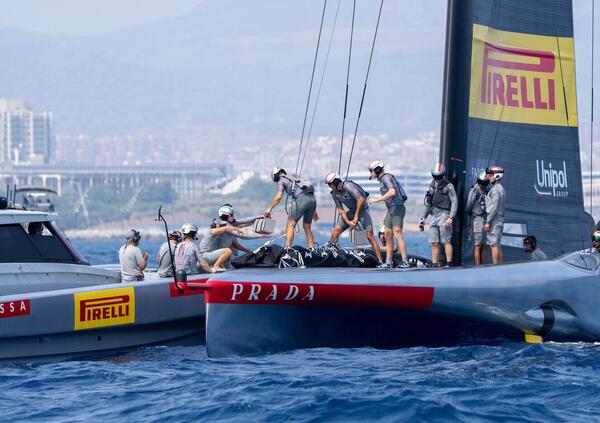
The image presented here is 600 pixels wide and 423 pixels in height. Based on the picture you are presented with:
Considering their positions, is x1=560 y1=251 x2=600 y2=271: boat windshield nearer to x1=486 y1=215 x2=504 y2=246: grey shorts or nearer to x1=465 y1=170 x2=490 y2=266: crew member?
x1=486 y1=215 x2=504 y2=246: grey shorts

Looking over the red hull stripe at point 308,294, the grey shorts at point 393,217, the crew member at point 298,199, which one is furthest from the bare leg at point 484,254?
the crew member at point 298,199

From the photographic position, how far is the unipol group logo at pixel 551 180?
17719 millimetres

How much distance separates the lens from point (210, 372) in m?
14.3

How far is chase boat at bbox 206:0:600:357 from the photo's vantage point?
1492 cm

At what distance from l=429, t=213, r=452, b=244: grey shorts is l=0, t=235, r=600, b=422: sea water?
154cm

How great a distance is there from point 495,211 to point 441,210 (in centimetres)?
66

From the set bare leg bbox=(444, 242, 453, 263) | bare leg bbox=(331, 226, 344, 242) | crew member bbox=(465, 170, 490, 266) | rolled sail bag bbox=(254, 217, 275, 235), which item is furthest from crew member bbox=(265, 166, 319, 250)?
crew member bbox=(465, 170, 490, 266)

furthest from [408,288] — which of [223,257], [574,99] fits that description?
[574,99]

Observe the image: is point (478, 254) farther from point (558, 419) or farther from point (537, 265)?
point (558, 419)

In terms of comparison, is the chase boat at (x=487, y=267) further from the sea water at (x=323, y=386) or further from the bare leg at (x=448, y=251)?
the bare leg at (x=448, y=251)

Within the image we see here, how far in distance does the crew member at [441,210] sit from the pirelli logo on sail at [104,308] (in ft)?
12.2

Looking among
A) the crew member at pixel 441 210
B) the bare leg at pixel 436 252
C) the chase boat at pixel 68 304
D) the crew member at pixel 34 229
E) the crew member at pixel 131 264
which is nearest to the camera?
the chase boat at pixel 68 304

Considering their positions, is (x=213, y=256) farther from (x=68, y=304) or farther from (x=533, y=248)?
(x=533, y=248)

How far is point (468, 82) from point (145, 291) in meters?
4.85
